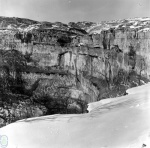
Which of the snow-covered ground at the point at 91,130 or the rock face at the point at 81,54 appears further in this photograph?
the rock face at the point at 81,54

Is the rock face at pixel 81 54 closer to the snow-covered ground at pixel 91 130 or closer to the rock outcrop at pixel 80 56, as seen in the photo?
the rock outcrop at pixel 80 56

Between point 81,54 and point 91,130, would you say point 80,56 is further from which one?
point 91,130

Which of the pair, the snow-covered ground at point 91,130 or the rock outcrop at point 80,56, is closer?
the snow-covered ground at point 91,130

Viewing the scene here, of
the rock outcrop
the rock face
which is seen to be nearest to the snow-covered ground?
the rock face

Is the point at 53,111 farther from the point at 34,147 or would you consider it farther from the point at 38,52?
the point at 34,147

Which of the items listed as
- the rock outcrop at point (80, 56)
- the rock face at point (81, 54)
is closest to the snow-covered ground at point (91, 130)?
the rock face at point (81, 54)

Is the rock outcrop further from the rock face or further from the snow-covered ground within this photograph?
the snow-covered ground
